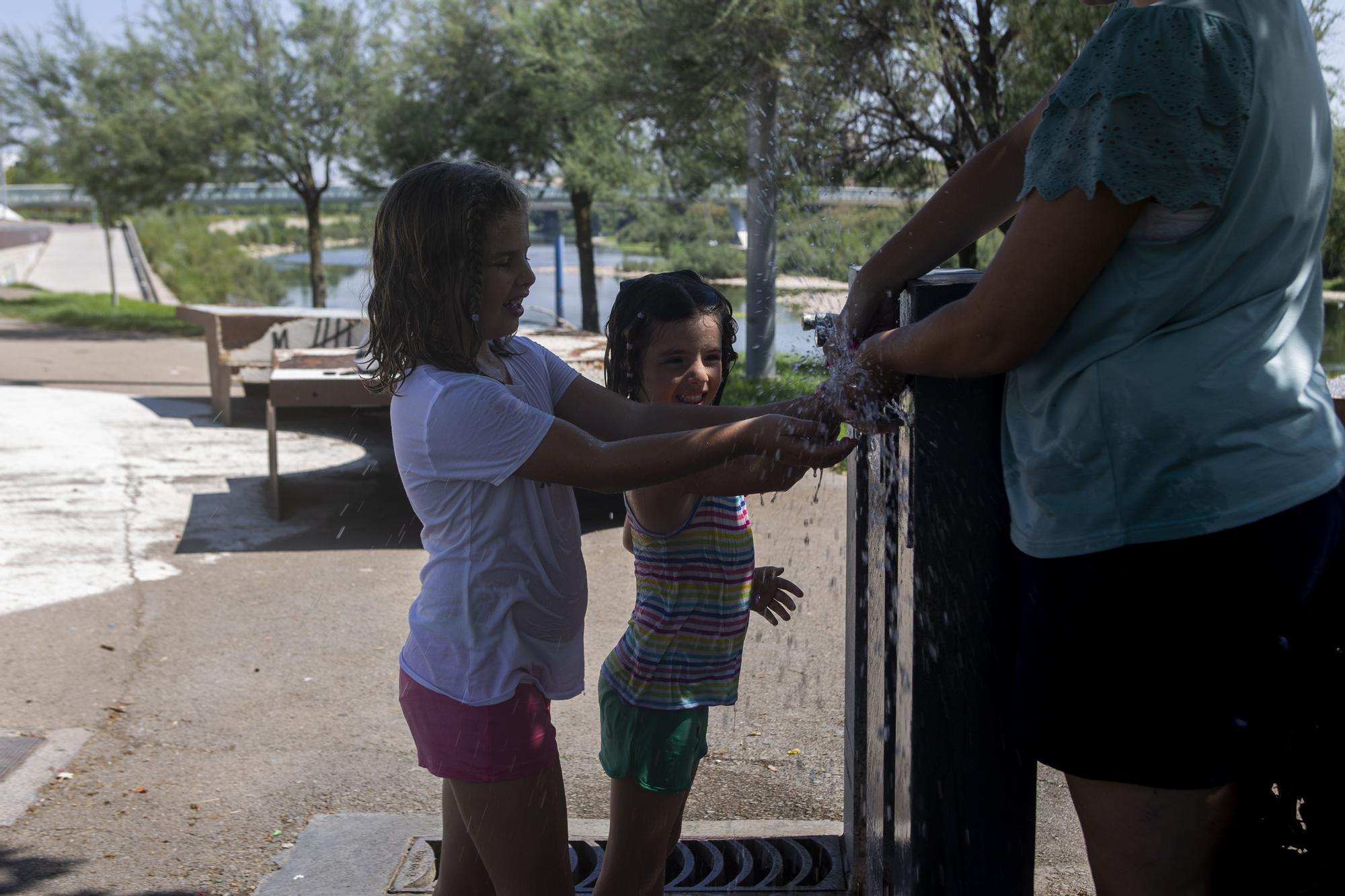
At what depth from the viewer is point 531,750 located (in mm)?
1942

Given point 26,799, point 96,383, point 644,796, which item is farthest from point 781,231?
point 644,796

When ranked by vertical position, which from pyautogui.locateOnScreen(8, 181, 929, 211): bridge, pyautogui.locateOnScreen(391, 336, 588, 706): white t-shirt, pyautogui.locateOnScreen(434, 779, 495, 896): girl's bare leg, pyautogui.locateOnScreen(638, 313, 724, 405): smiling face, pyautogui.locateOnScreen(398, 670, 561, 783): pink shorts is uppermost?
pyautogui.locateOnScreen(8, 181, 929, 211): bridge

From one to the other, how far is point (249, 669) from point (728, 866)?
Result: 245 centimetres

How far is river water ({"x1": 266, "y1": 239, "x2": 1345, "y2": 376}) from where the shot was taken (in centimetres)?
586

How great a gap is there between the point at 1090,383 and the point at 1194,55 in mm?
369

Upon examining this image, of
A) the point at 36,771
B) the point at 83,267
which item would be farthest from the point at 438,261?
the point at 83,267

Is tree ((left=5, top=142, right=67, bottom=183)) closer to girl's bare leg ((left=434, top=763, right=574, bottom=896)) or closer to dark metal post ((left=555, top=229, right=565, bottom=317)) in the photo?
dark metal post ((left=555, top=229, right=565, bottom=317))

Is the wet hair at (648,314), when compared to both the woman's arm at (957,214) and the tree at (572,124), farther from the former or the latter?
the tree at (572,124)

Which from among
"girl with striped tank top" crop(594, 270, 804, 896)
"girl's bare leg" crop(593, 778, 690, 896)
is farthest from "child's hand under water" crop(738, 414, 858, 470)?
"girl's bare leg" crop(593, 778, 690, 896)

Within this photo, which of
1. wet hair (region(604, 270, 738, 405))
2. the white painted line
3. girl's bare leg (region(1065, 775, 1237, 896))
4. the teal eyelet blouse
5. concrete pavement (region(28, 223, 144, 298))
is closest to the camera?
the teal eyelet blouse

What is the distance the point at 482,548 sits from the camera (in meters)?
1.94

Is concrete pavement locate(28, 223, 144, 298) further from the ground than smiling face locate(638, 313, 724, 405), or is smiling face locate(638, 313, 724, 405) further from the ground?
concrete pavement locate(28, 223, 144, 298)

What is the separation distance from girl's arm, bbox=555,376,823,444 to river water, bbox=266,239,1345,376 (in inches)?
16.8

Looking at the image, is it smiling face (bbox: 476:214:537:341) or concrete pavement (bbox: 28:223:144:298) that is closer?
smiling face (bbox: 476:214:537:341)
